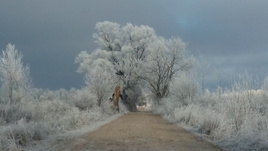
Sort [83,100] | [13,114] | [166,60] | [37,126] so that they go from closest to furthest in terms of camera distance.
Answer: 1. [37,126]
2. [13,114]
3. [83,100]
4. [166,60]

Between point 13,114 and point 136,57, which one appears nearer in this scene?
point 13,114

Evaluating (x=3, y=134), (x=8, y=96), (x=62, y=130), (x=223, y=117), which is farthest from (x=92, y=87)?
(x=3, y=134)

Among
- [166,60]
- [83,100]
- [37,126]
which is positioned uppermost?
[166,60]

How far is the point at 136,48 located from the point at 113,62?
4.37 meters

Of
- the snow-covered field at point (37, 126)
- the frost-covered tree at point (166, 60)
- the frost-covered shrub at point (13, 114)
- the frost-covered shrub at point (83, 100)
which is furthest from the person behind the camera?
the frost-covered tree at point (166, 60)

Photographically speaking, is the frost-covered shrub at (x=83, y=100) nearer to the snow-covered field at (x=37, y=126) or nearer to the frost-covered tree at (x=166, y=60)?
the snow-covered field at (x=37, y=126)

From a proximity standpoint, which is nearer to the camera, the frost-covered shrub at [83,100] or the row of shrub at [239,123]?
the row of shrub at [239,123]

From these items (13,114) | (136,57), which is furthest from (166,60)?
(13,114)

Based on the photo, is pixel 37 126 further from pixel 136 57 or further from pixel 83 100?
pixel 136 57

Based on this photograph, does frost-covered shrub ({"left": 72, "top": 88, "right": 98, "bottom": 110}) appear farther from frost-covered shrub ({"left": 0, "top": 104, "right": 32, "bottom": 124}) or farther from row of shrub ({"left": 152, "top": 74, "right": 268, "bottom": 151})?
row of shrub ({"left": 152, "top": 74, "right": 268, "bottom": 151})

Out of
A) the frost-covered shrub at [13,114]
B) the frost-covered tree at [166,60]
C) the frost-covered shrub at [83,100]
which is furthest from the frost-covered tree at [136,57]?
the frost-covered shrub at [13,114]

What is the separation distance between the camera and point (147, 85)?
63625mm

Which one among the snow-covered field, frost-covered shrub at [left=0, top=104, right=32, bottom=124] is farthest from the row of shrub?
frost-covered shrub at [left=0, top=104, right=32, bottom=124]

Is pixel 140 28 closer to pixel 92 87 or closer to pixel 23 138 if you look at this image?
pixel 92 87
